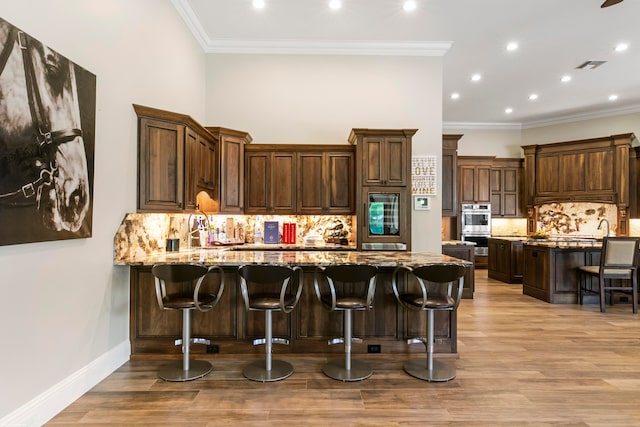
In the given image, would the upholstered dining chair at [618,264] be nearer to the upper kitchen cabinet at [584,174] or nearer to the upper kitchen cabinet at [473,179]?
the upper kitchen cabinet at [584,174]

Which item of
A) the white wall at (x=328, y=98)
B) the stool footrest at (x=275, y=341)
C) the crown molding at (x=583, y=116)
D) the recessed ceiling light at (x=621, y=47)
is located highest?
the recessed ceiling light at (x=621, y=47)

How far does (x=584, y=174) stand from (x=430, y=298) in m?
7.05

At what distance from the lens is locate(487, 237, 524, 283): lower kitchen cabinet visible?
7.23 meters

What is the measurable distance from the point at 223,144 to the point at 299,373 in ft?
10.7

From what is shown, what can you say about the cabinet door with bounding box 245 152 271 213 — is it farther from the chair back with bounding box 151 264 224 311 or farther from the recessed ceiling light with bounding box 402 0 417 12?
the recessed ceiling light with bounding box 402 0 417 12

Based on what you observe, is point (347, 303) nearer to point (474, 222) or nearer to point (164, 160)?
point (164, 160)

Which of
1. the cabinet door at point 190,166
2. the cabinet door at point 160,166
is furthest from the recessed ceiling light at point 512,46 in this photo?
the cabinet door at point 160,166

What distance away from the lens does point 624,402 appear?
2.55 meters

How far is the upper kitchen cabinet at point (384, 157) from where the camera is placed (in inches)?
184

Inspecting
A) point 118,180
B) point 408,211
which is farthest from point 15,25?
point 408,211

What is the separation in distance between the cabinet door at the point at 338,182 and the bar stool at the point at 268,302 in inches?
83.9

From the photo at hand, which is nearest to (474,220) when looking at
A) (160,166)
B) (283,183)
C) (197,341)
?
(283,183)

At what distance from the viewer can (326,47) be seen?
523 cm

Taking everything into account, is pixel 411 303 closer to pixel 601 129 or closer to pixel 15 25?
pixel 15 25
